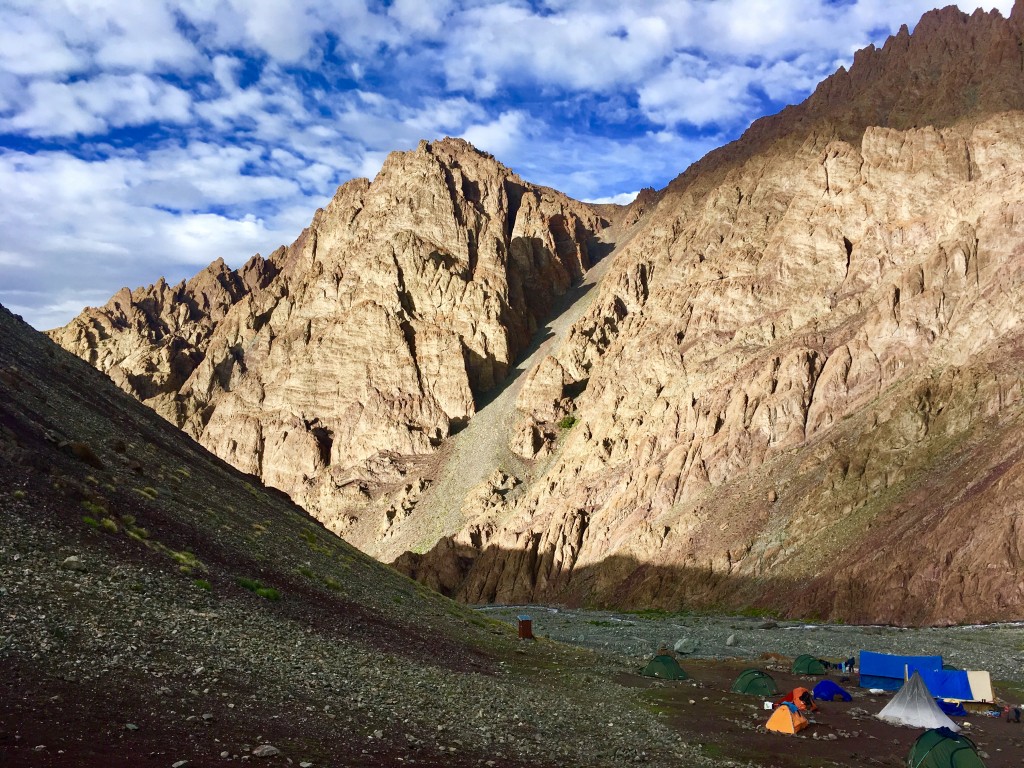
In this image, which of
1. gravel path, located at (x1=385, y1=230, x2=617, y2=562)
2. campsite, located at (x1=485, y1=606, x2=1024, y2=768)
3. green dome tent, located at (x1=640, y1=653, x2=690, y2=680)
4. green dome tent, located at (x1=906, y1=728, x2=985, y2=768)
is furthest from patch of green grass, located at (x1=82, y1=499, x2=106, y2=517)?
gravel path, located at (x1=385, y1=230, x2=617, y2=562)

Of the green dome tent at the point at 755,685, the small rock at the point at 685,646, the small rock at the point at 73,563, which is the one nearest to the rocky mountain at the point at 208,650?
the small rock at the point at 73,563

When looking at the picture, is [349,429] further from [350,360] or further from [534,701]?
[534,701]

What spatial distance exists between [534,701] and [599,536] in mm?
72795

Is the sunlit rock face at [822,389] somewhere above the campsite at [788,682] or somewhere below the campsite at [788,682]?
above

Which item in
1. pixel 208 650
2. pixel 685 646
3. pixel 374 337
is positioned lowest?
pixel 685 646

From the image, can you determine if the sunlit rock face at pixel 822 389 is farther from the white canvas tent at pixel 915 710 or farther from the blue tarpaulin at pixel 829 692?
the white canvas tent at pixel 915 710

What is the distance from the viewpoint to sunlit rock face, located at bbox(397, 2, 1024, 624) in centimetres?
6469

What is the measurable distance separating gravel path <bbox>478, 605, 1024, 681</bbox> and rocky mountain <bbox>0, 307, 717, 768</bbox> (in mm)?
13399

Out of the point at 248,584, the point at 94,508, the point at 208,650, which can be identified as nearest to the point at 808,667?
the point at 248,584

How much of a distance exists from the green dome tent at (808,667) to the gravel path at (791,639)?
566 centimetres

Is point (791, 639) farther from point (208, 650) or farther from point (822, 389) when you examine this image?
point (822, 389)

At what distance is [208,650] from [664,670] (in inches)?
877

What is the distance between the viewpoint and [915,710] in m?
26.6

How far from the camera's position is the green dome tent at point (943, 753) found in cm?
2033
